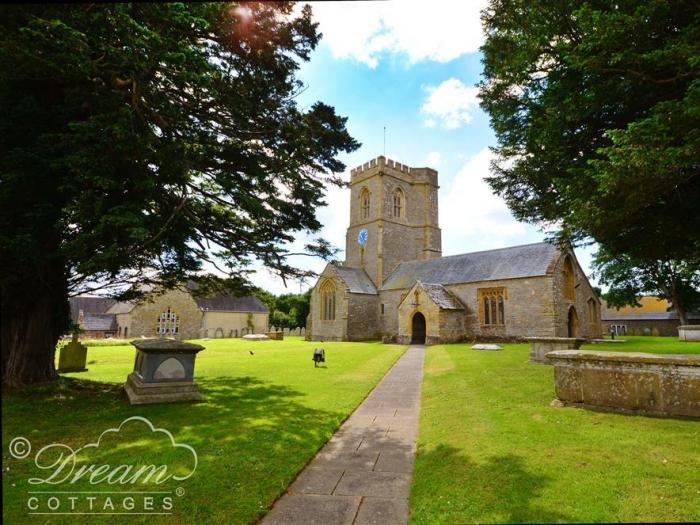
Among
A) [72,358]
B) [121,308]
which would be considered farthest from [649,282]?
[121,308]

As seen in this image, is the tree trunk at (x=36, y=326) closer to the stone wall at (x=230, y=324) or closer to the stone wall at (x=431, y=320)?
the stone wall at (x=431, y=320)

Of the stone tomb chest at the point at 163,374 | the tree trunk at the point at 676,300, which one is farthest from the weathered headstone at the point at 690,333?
the stone tomb chest at the point at 163,374

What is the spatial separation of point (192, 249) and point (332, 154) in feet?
14.1

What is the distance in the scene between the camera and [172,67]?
640 cm

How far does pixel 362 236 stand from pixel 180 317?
2360 centimetres

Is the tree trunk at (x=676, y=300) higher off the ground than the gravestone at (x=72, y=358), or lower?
higher

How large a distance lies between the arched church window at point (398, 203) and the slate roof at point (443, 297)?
1300 cm

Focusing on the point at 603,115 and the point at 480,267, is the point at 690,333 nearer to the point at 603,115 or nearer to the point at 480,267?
the point at 480,267

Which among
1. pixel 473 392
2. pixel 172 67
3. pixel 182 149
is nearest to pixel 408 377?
pixel 473 392

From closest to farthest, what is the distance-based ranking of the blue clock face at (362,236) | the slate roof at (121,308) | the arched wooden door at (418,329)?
1. the arched wooden door at (418,329)
2. the blue clock face at (362,236)
3. the slate roof at (121,308)

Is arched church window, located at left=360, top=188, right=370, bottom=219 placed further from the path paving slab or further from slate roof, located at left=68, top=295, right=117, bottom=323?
the path paving slab

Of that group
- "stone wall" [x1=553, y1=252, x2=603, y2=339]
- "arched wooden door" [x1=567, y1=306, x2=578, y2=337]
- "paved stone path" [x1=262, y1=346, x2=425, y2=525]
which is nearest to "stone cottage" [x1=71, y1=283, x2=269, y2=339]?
"stone wall" [x1=553, y1=252, x2=603, y2=339]

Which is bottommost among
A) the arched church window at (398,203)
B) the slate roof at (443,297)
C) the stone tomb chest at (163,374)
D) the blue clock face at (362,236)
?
the stone tomb chest at (163,374)

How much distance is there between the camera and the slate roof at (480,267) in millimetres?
27266
